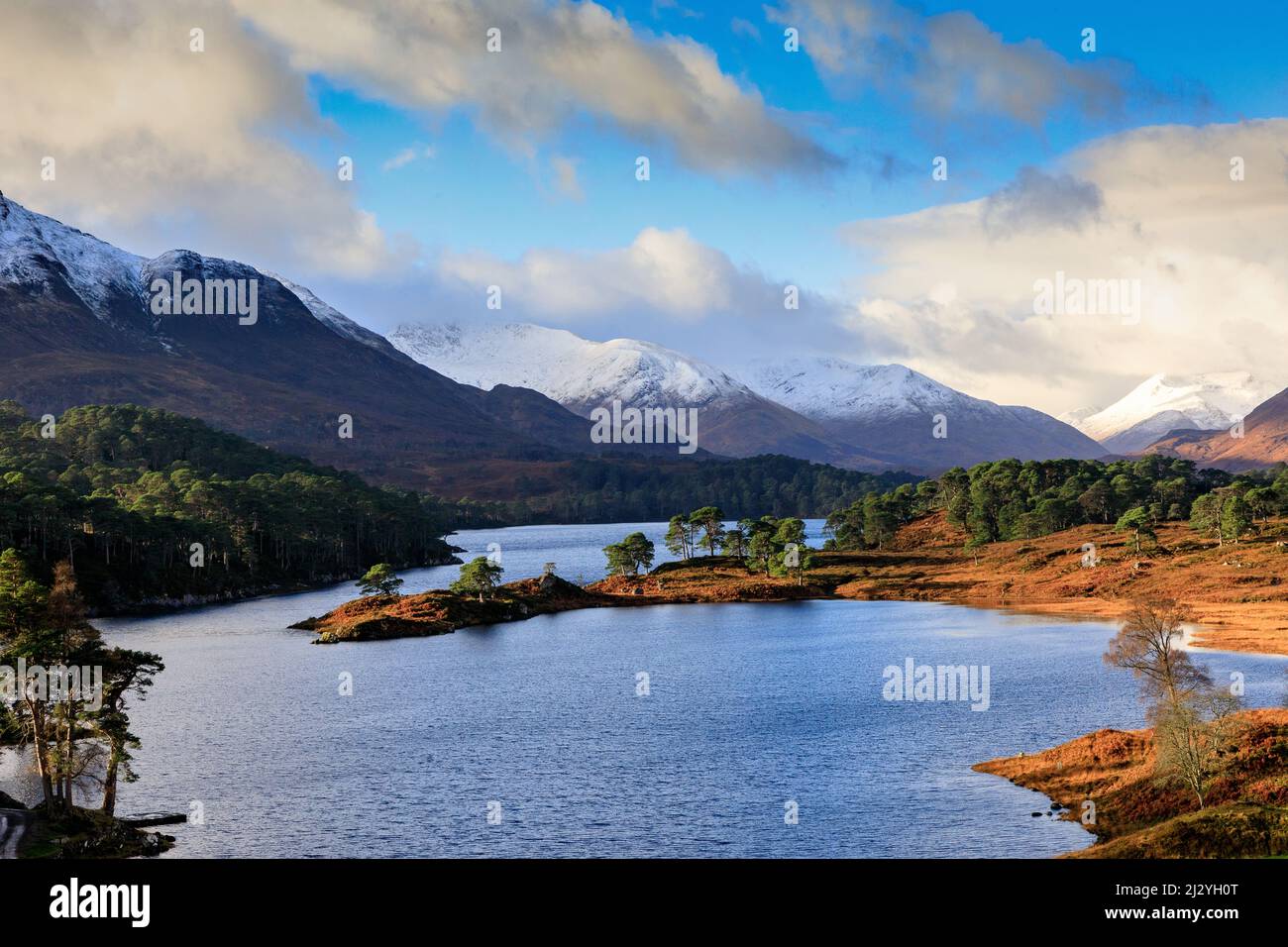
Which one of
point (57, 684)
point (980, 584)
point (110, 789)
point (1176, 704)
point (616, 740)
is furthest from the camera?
point (980, 584)

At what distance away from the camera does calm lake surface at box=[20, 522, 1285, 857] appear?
4969cm

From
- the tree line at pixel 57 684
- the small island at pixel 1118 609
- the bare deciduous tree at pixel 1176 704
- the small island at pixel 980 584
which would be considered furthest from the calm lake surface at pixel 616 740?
the small island at pixel 980 584

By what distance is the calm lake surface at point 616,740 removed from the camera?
49.7 metres

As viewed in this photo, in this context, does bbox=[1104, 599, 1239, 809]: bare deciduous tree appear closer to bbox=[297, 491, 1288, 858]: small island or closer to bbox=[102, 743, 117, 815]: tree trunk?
bbox=[297, 491, 1288, 858]: small island

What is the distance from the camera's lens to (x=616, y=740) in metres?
71.4

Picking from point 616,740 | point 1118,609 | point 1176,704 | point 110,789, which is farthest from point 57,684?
point 1118,609

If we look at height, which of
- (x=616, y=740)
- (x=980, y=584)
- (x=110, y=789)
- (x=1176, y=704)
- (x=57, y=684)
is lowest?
(x=616, y=740)

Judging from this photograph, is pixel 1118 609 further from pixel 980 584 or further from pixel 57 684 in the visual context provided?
pixel 57 684

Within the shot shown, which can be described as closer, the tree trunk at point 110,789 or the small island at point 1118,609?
the small island at point 1118,609

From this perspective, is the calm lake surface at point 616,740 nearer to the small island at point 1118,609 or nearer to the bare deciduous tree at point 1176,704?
the small island at point 1118,609

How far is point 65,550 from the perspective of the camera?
158m

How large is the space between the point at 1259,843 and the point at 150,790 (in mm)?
A: 53824

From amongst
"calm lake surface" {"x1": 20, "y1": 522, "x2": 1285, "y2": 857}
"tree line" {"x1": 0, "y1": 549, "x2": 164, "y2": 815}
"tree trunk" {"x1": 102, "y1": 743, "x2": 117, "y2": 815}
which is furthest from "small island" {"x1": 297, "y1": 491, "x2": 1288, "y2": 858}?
"tree line" {"x1": 0, "y1": 549, "x2": 164, "y2": 815}
